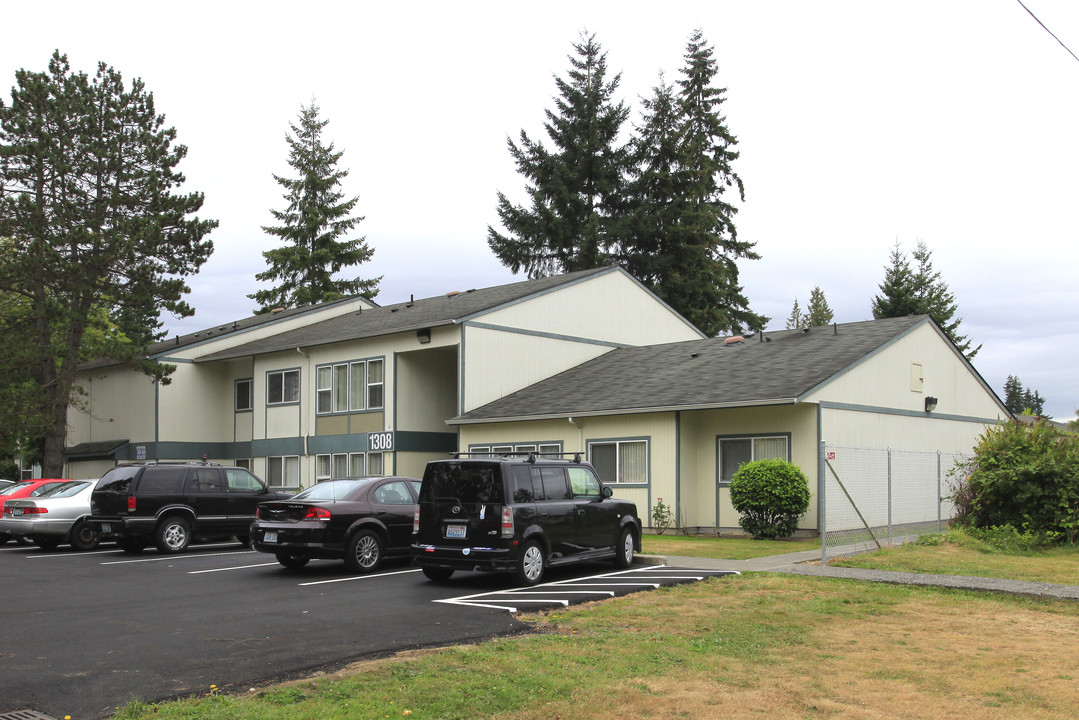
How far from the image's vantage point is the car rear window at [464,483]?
13492mm

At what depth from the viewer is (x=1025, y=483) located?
63.8 ft

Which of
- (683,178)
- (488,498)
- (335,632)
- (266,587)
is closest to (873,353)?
(488,498)

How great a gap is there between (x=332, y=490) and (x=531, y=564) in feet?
12.9

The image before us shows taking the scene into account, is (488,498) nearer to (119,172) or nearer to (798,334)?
(798,334)

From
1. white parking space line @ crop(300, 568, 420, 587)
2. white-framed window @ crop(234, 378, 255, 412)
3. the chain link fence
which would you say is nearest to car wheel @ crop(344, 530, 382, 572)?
white parking space line @ crop(300, 568, 420, 587)

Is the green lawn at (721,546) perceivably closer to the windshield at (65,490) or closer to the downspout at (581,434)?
the downspout at (581,434)

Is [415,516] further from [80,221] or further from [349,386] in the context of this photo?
[80,221]

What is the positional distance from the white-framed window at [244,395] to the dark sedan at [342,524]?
19.8m

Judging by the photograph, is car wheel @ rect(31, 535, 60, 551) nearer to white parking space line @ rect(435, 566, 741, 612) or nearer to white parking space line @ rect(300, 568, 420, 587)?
white parking space line @ rect(300, 568, 420, 587)

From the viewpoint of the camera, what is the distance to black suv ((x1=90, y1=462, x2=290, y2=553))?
749 inches

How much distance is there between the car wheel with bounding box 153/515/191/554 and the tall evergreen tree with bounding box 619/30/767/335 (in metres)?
33.2

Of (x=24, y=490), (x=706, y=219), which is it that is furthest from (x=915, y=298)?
(x=24, y=490)

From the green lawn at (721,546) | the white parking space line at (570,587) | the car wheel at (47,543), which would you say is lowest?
the car wheel at (47,543)

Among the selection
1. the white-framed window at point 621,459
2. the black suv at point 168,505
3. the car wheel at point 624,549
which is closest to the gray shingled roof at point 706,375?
the white-framed window at point 621,459
